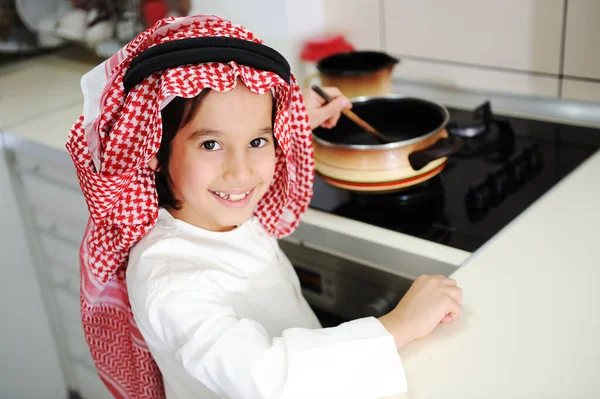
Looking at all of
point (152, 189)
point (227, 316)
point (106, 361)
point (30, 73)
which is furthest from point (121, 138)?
point (30, 73)

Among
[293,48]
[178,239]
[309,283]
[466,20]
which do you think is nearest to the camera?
[178,239]

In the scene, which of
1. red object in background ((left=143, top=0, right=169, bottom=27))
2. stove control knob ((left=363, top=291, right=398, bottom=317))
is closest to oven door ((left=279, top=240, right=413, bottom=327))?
stove control knob ((left=363, top=291, right=398, bottom=317))

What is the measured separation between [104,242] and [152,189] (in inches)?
4.2

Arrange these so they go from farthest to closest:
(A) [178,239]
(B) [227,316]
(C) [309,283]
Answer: (C) [309,283], (A) [178,239], (B) [227,316]

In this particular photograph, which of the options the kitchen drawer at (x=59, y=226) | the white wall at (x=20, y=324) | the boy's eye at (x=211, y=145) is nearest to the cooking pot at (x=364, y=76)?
the boy's eye at (x=211, y=145)

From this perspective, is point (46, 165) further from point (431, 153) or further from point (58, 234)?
point (431, 153)

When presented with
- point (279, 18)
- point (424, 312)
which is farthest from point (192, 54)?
point (279, 18)

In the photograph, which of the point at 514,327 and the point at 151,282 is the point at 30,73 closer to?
the point at 151,282

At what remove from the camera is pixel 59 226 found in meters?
1.69

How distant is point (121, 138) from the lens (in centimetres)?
84

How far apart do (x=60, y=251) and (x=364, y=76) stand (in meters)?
0.93

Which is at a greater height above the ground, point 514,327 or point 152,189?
point 152,189

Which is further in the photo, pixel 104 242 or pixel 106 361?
pixel 106 361

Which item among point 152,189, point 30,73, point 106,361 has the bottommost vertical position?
point 106,361
